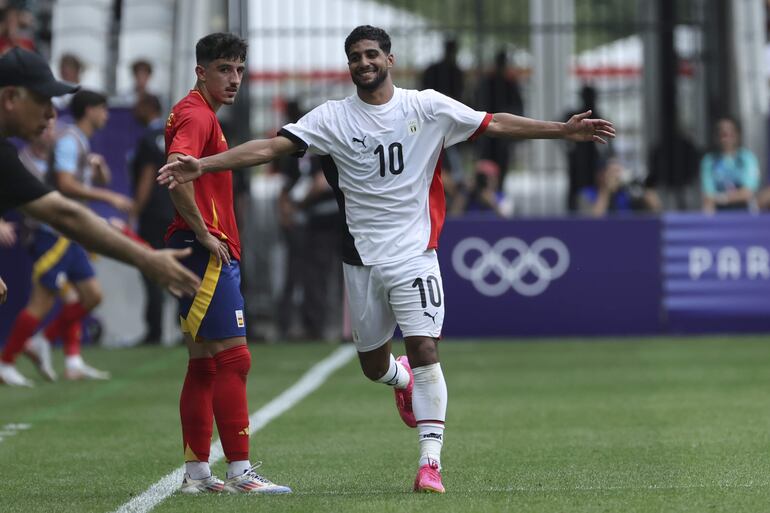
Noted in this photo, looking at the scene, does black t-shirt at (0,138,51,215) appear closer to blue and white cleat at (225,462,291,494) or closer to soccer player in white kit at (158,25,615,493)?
soccer player in white kit at (158,25,615,493)

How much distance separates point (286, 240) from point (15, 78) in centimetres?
1302

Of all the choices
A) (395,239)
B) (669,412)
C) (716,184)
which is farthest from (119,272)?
(395,239)

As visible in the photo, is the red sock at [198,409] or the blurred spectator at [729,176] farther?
the blurred spectator at [729,176]

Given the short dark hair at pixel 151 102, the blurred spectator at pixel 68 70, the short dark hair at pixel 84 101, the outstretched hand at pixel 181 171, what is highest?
the blurred spectator at pixel 68 70

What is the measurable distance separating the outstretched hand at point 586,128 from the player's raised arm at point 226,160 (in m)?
1.31

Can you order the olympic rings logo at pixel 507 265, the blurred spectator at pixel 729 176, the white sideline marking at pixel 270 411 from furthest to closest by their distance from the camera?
1. the blurred spectator at pixel 729 176
2. the olympic rings logo at pixel 507 265
3. the white sideline marking at pixel 270 411

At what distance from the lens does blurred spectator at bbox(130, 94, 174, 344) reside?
1722 cm

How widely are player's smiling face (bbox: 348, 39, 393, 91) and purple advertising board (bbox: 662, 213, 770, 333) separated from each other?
11.0m

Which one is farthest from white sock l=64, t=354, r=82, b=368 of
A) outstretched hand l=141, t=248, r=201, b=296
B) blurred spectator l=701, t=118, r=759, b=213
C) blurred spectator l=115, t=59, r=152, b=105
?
outstretched hand l=141, t=248, r=201, b=296

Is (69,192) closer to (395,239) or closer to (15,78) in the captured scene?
(395,239)

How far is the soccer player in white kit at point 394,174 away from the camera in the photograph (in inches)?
310

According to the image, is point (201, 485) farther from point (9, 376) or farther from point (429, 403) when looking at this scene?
point (9, 376)

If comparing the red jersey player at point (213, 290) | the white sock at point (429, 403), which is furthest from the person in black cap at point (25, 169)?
the white sock at point (429, 403)

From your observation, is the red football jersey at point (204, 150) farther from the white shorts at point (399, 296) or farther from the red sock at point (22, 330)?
the red sock at point (22, 330)
